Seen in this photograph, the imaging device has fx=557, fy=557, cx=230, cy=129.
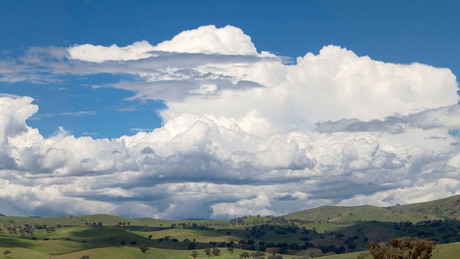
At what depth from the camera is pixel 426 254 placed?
439 feet

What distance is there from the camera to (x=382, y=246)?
437 feet

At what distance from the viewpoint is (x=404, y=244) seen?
13300 centimetres

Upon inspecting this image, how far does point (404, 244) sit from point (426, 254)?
6132mm

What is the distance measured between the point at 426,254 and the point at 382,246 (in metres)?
11.0

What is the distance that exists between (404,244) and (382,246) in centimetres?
525
